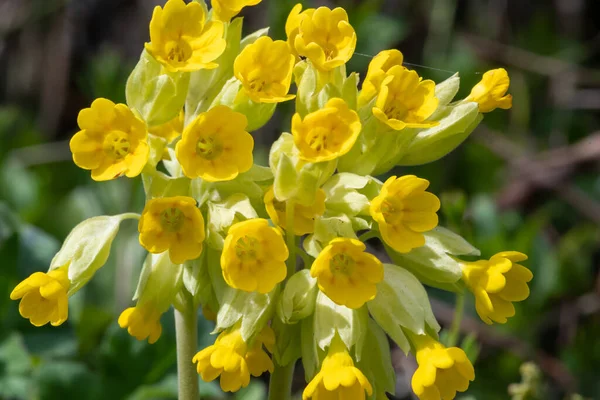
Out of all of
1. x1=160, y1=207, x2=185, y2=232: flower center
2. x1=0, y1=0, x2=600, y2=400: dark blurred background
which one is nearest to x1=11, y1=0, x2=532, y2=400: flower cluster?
x1=160, y1=207, x2=185, y2=232: flower center

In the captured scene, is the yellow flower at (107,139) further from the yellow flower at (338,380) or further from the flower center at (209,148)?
the yellow flower at (338,380)

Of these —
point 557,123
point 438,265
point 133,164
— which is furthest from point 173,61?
point 557,123

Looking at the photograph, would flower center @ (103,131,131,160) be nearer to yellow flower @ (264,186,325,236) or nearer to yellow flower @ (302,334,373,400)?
yellow flower @ (264,186,325,236)

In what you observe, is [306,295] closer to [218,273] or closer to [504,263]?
[218,273]

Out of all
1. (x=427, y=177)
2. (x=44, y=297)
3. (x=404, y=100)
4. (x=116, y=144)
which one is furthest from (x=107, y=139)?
(x=427, y=177)

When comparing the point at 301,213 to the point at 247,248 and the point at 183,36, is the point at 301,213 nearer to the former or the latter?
the point at 247,248
